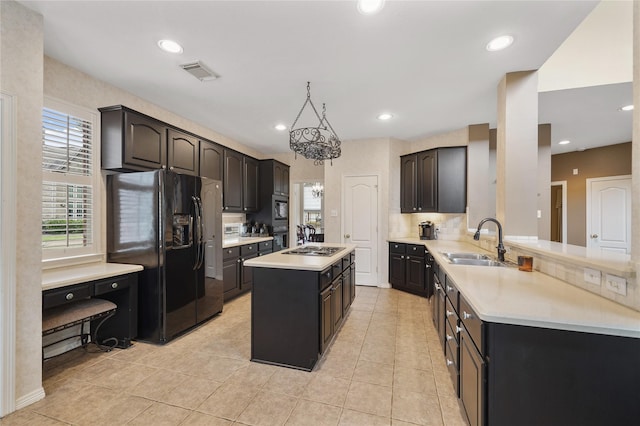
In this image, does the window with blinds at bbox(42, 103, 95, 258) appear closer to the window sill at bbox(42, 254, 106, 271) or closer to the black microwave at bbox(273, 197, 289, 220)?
the window sill at bbox(42, 254, 106, 271)

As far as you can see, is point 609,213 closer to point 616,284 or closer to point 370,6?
point 616,284

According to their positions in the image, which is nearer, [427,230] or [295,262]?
[295,262]

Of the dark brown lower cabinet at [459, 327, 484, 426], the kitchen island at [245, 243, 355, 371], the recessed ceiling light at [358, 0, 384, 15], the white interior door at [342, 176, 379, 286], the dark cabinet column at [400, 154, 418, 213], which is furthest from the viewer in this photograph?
the white interior door at [342, 176, 379, 286]

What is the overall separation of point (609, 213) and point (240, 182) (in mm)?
6608

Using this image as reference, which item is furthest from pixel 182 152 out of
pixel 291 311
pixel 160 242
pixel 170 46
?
pixel 291 311

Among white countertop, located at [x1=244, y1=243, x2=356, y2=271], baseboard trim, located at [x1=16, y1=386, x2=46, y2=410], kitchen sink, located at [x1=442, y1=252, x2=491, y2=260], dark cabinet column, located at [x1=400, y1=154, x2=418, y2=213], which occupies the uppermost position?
dark cabinet column, located at [x1=400, y1=154, x2=418, y2=213]

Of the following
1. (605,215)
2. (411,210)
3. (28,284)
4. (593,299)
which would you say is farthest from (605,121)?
(28,284)

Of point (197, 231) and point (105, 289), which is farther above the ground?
point (197, 231)

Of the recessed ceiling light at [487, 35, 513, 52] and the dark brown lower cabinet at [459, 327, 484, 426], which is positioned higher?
the recessed ceiling light at [487, 35, 513, 52]

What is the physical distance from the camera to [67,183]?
2.62 metres

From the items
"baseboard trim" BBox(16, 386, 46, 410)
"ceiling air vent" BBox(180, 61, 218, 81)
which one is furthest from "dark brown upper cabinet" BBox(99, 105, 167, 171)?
"baseboard trim" BBox(16, 386, 46, 410)

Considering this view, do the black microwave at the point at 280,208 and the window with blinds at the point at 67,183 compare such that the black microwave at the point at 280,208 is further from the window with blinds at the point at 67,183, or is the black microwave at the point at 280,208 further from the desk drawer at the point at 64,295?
the desk drawer at the point at 64,295

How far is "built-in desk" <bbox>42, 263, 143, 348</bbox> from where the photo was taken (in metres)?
2.13

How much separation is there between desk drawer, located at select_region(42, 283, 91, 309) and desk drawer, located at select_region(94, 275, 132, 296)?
0.07m
